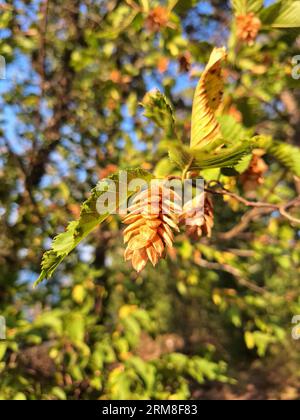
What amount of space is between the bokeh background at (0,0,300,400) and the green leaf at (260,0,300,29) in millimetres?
229

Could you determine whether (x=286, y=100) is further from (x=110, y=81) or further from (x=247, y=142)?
(x=247, y=142)

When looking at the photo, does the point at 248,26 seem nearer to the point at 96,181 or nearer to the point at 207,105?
the point at 207,105

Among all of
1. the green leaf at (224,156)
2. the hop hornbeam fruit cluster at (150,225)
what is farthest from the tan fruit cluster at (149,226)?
the green leaf at (224,156)

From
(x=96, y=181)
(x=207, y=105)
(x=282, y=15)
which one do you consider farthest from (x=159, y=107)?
(x=96, y=181)

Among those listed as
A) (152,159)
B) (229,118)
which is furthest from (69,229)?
(152,159)

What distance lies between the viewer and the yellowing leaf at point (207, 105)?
948mm

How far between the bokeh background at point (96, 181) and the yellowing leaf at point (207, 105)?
1.44 ft

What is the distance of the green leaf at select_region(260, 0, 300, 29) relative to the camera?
140cm

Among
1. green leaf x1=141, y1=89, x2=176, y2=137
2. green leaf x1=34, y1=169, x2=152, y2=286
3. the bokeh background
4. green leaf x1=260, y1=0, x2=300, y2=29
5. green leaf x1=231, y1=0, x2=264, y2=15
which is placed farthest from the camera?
the bokeh background

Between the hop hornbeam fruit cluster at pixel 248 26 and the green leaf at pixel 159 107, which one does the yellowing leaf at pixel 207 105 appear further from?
the hop hornbeam fruit cluster at pixel 248 26

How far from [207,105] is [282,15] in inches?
29.8

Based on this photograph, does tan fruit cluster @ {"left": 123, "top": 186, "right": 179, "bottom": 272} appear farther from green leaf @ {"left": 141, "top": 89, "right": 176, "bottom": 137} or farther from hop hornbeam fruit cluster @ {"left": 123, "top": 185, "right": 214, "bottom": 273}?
green leaf @ {"left": 141, "top": 89, "right": 176, "bottom": 137}

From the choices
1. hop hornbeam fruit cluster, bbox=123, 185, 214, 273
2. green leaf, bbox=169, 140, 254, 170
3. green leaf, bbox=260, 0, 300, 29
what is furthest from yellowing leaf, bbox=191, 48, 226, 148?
green leaf, bbox=260, 0, 300, 29
